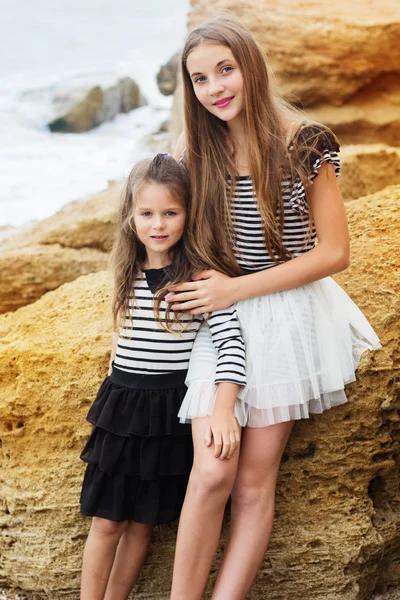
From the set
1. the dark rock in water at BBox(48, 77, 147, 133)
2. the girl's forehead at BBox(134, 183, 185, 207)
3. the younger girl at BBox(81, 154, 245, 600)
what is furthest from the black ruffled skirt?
the dark rock in water at BBox(48, 77, 147, 133)

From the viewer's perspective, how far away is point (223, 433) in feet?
6.22

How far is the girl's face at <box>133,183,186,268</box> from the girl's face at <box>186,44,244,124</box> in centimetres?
30

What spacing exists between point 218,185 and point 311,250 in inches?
13.4

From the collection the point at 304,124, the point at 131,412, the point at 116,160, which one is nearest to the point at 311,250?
the point at 304,124

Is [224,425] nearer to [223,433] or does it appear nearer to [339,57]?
[223,433]

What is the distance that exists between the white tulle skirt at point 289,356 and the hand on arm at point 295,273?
0.16 feet

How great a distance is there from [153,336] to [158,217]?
0.35m

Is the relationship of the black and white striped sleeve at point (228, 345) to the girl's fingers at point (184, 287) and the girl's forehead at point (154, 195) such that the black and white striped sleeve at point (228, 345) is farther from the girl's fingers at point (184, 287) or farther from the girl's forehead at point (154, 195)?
the girl's forehead at point (154, 195)

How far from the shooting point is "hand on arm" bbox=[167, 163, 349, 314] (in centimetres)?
207

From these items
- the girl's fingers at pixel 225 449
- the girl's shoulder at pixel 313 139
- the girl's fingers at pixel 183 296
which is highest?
the girl's shoulder at pixel 313 139

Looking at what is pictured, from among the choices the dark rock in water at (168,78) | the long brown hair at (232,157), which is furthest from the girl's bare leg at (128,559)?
the dark rock in water at (168,78)

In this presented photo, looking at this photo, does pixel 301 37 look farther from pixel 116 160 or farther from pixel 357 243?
pixel 116 160

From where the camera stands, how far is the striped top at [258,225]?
212 cm

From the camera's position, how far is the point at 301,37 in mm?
4918
